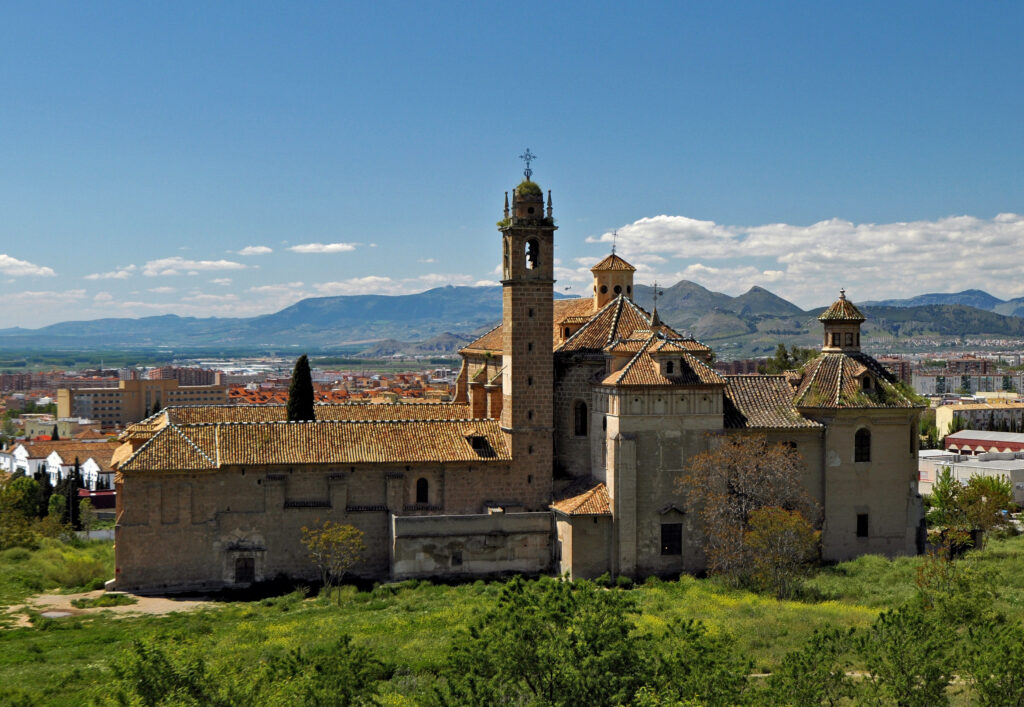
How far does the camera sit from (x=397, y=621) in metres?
35.6

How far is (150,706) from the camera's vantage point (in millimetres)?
20562

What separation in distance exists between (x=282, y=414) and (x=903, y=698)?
135ft

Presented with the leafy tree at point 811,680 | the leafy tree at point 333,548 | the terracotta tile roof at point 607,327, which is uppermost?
the terracotta tile roof at point 607,327

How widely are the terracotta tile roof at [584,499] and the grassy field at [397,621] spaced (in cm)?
353

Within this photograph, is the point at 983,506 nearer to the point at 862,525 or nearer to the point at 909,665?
the point at 862,525

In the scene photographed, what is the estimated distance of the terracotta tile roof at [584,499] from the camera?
42500 mm

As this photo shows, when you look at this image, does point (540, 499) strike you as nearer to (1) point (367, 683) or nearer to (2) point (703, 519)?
(2) point (703, 519)

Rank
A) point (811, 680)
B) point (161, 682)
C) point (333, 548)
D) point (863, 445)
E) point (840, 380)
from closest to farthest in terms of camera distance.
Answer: point (161, 682) → point (811, 680) → point (333, 548) → point (863, 445) → point (840, 380)

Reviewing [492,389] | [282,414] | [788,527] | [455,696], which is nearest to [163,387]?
[282,414]

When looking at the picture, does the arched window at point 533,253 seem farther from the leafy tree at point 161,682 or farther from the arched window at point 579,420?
the leafy tree at point 161,682

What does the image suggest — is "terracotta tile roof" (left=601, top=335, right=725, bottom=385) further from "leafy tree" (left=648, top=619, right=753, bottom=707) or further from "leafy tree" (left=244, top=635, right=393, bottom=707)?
"leafy tree" (left=244, top=635, right=393, bottom=707)

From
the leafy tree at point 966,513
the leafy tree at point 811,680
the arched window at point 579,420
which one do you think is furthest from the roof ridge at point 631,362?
the leafy tree at point 811,680

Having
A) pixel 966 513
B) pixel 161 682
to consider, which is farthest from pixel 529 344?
pixel 161 682

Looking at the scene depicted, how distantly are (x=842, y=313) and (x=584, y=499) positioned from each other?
1450cm
